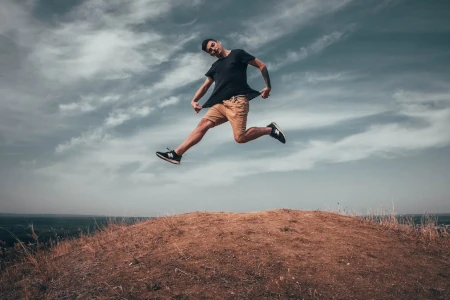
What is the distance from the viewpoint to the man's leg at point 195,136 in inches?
219

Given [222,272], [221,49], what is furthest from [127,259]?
[221,49]

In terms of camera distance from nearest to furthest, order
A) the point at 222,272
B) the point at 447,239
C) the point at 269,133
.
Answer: the point at 222,272 → the point at 269,133 → the point at 447,239

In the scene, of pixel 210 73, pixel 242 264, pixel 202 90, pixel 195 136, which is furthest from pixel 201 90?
pixel 242 264

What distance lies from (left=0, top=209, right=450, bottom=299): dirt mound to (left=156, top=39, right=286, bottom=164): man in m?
1.76

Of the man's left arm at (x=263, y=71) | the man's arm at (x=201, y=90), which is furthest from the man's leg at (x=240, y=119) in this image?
the man's arm at (x=201, y=90)

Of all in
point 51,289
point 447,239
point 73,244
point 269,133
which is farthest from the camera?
point 73,244

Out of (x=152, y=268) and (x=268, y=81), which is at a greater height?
(x=268, y=81)

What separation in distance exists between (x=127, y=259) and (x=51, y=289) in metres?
1.18

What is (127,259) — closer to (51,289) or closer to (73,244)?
(51,289)

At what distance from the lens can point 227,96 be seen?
5.54 meters

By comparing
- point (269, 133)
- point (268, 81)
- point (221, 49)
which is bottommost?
point (269, 133)

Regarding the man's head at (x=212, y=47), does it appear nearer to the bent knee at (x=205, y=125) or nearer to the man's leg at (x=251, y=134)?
the bent knee at (x=205, y=125)

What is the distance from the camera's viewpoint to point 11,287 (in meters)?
5.45

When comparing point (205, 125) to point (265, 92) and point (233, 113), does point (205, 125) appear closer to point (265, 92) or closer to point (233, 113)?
point (233, 113)
